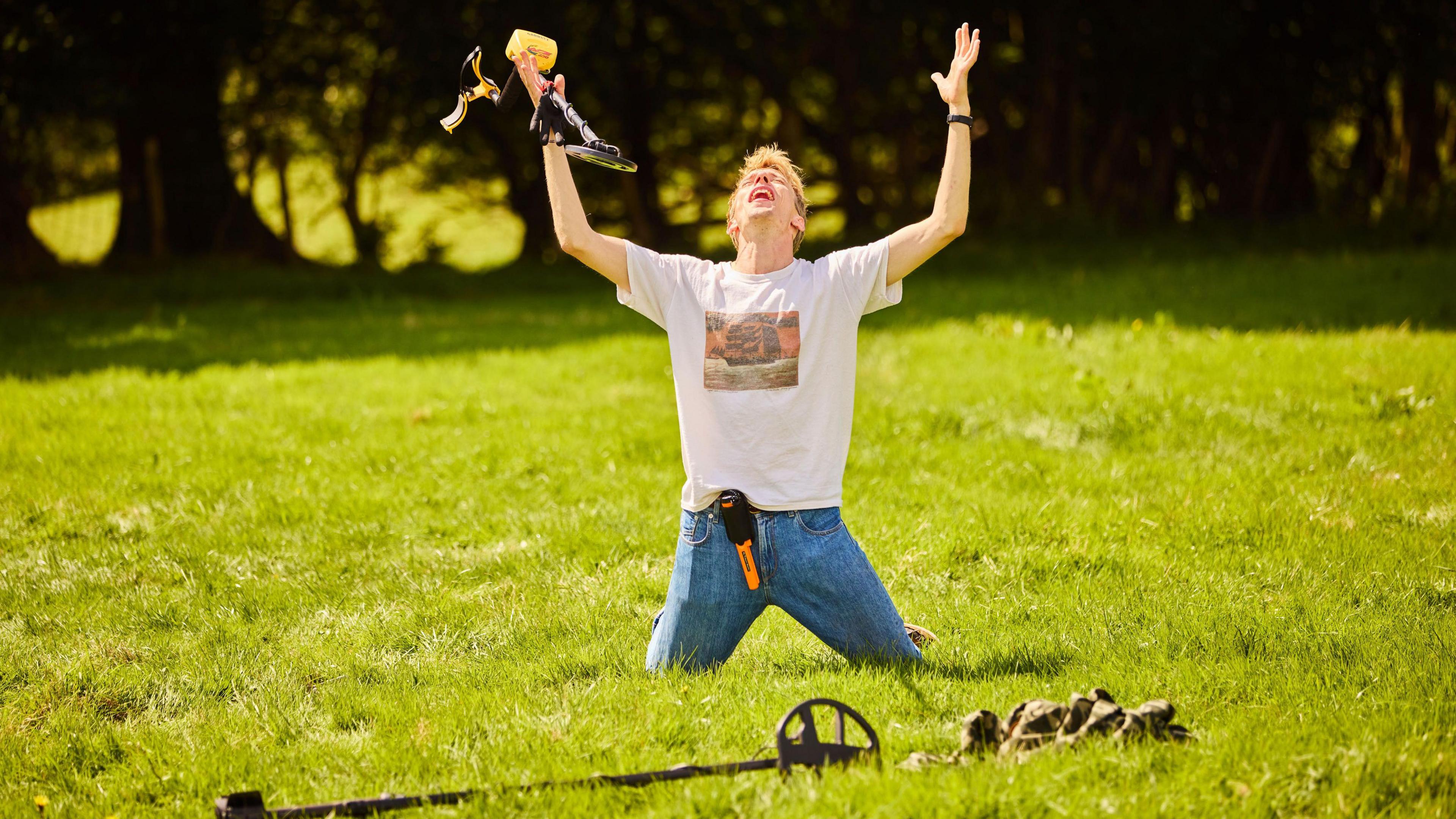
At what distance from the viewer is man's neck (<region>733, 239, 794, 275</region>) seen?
420 centimetres

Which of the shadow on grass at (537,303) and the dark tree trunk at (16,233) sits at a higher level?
the dark tree trunk at (16,233)

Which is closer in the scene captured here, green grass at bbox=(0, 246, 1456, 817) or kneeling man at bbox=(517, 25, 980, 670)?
green grass at bbox=(0, 246, 1456, 817)

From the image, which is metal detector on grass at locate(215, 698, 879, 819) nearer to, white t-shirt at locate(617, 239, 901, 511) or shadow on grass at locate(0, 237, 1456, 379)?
white t-shirt at locate(617, 239, 901, 511)

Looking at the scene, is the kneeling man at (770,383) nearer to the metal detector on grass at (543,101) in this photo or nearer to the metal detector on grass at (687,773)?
the metal detector on grass at (543,101)

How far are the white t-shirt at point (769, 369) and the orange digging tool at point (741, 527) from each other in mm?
52

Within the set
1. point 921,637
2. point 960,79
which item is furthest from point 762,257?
point 921,637

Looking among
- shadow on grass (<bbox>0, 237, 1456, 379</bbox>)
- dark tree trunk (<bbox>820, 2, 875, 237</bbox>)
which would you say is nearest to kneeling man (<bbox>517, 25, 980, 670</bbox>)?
shadow on grass (<bbox>0, 237, 1456, 379</bbox>)

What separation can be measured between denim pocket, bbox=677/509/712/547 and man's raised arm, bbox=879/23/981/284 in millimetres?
1068

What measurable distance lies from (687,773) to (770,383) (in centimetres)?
133

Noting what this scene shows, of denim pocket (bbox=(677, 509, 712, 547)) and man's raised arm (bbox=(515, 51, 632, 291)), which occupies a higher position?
man's raised arm (bbox=(515, 51, 632, 291))

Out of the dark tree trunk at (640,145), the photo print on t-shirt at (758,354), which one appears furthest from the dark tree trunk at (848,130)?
the photo print on t-shirt at (758,354)

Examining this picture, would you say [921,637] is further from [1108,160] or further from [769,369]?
[1108,160]

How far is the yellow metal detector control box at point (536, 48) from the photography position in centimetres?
414

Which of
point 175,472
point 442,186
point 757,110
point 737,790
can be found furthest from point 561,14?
point 737,790
